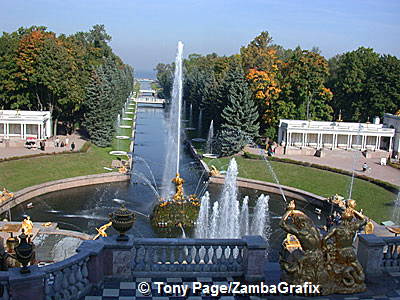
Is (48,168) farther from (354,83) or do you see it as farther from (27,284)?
(354,83)

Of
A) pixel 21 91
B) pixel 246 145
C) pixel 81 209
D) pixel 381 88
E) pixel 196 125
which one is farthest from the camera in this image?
pixel 196 125

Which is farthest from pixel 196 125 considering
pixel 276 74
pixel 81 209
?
pixel 81 209

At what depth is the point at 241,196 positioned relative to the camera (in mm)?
31438

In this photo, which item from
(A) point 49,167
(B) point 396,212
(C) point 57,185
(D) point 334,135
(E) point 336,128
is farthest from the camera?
(D) point 334,135

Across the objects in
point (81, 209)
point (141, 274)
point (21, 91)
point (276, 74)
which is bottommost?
point (81, 209)

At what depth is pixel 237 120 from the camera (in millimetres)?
44188

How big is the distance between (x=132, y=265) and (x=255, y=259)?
9.40ft

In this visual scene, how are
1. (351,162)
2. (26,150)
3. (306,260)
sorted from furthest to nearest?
(351,162), (26,150), (306,260)

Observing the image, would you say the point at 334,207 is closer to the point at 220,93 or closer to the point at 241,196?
the point at 241,196

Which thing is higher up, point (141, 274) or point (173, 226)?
point (141, 274)

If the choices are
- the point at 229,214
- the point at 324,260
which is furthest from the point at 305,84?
the point at 324,260

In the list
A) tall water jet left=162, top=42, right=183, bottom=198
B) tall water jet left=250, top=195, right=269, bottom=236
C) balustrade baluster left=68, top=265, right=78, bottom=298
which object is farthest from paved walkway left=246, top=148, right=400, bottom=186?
balustrade baluster left=68, top=265, right=78, bottom=298

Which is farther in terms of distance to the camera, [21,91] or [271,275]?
[21,91]

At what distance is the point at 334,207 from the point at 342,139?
23791 mm
